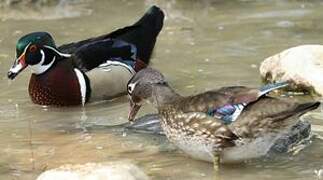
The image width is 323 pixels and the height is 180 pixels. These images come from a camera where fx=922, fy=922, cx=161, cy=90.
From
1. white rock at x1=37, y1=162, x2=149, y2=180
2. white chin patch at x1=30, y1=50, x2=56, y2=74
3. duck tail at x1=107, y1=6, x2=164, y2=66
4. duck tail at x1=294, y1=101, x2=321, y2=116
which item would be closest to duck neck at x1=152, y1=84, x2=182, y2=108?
white rock at x1=37, y1=162, x2=149, y2=180

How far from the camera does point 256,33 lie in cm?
951

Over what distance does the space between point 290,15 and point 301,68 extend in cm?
336

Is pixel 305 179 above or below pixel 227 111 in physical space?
below

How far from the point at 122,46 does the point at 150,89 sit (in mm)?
2201

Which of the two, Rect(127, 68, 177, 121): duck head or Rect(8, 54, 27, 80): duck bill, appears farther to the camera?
Rect(8, 54, 27, 80): duck bill

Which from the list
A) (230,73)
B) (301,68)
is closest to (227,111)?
(301,68)

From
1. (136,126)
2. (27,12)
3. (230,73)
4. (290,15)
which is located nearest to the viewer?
(136,126)

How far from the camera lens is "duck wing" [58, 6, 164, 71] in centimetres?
740

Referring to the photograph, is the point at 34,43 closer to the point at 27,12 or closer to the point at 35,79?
the point at 35,79

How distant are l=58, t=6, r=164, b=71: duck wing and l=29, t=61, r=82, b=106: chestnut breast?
12 centimetres

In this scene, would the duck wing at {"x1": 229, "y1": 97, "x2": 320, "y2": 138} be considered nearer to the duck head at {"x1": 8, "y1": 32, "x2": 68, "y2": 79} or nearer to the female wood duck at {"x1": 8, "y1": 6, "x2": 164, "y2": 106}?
the female wood duck at {"x1": 8, "y1": 6, "x2": 164, "y2": 106}

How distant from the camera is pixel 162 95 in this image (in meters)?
5.44

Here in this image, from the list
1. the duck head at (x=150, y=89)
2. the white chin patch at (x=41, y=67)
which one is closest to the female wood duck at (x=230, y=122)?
the duck head at (x=150, y=89)

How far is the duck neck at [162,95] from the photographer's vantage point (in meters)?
5.43
